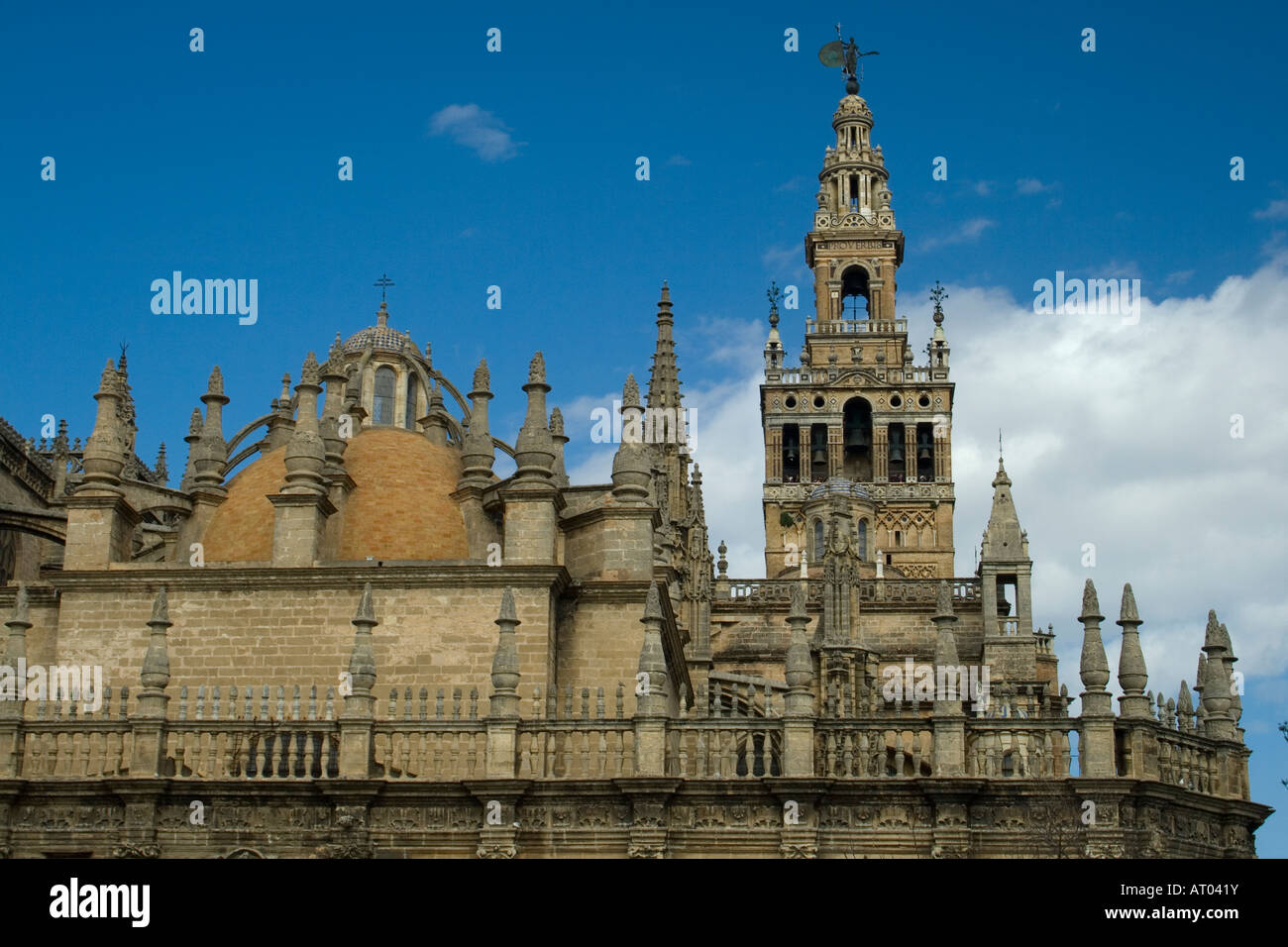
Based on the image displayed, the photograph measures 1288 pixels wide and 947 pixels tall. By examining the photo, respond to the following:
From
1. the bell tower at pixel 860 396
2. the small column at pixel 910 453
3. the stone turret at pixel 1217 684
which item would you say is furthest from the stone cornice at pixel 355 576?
the small column at pixel 910 453

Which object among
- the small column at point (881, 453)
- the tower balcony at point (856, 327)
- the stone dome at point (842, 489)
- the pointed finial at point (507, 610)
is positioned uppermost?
the tower balcony at point (856, 327)

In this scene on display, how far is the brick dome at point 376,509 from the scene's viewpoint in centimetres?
3631

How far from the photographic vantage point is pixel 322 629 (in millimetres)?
34625

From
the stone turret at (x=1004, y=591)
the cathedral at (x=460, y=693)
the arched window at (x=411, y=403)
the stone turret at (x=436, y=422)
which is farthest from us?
the stone turret at (x=1004, y=591)

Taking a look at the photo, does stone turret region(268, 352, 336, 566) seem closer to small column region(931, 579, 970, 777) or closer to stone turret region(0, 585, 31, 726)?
stone turret region(0, 585, 31, 726)

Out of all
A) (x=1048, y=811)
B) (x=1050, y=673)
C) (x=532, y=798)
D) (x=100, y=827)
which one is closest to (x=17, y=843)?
(x=100, y=827)

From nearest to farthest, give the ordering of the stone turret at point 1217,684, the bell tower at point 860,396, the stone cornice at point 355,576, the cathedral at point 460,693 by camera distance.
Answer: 1. the cathedral at point 460,693
2. the stone turret at point 1217,684
3. the stone cornice at point 355,576
4. the bell tower at point 860,396

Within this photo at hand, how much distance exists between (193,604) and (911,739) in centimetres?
1310

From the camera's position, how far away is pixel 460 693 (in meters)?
32.7

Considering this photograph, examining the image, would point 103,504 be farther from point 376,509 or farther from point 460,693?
point 460,693

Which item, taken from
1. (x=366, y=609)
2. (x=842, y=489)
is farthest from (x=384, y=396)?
(x=842, y=489)

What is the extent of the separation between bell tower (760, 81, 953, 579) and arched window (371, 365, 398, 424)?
34560 mm

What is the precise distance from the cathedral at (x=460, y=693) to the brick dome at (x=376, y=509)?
7 centimetres

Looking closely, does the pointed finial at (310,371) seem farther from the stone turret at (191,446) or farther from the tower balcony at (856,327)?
the tower balcony at (856,327)
